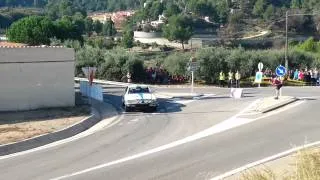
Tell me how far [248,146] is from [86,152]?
15.0 ft

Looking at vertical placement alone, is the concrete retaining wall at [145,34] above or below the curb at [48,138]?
above

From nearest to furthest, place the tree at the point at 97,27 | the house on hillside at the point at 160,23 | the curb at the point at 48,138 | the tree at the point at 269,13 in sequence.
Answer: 1. the curb at the point at 48,138
2. the tree at the point at 97,27
3. the house on hillside at the point at 160,23
4. the tree at the point at 269,13

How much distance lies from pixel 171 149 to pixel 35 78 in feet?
39.5

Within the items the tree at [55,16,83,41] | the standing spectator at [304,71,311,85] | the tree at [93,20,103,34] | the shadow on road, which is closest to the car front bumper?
the shadow on road

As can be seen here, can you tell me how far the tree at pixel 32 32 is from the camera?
220 feet

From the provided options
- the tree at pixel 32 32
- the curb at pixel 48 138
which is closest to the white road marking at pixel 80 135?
the curb at pixel 48 138

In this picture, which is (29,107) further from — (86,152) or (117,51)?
(117,51)

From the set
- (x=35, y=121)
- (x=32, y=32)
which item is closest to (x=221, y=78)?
(x=35, y=121)

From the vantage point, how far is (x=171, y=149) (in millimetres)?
17750

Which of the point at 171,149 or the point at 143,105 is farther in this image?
the point at 143,105

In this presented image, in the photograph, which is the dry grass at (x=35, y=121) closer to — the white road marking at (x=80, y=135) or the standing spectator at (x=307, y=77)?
the white road marking at (x=80, y=135)

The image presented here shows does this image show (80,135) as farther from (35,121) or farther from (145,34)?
(145,34)

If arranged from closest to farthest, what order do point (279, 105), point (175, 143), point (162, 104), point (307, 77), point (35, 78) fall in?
point (175, 143)
point (35, 78)
point (279, 105)
point (162, 104)
point (307, 77)

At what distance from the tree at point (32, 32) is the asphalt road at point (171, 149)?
4204cm
